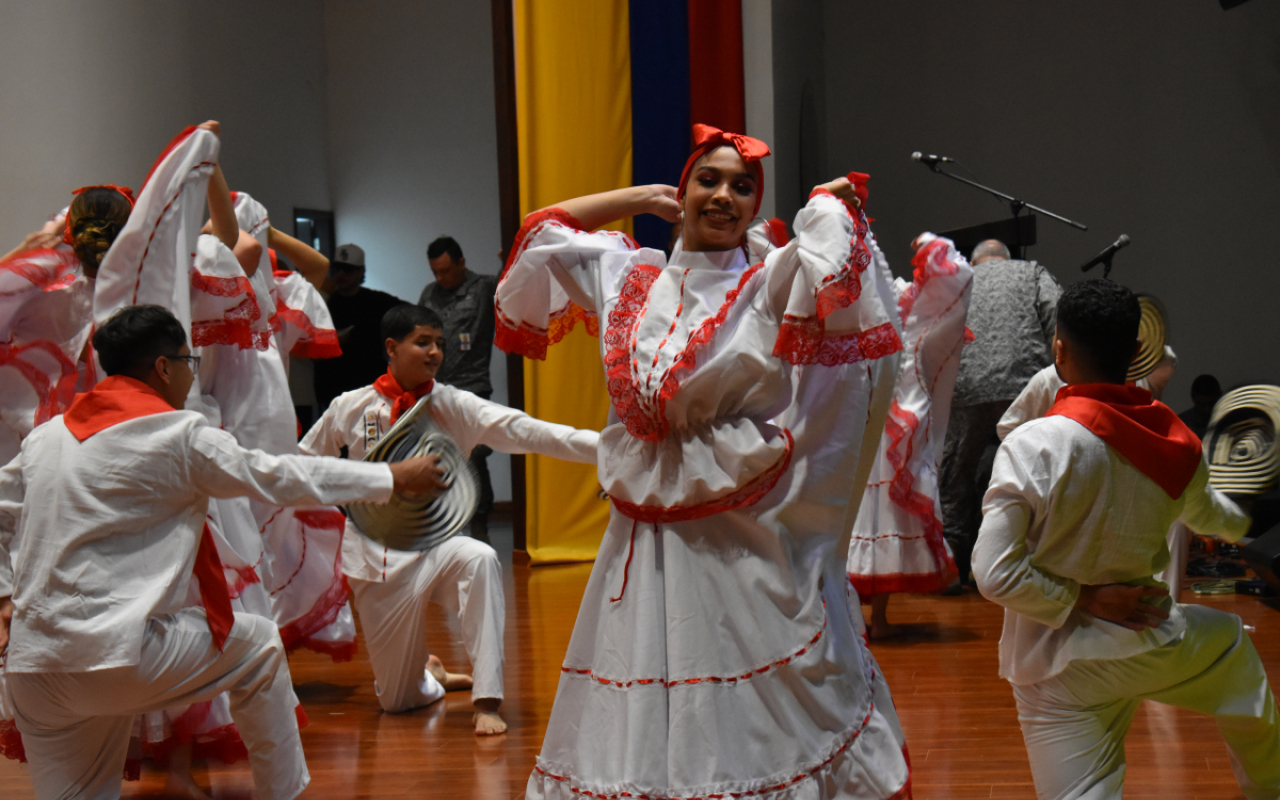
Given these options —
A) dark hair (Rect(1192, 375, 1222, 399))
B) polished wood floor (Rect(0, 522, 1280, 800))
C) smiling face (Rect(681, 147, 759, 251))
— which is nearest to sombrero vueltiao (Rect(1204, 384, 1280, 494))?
polished wood floor (Rect(0, 522, 1280, 800))

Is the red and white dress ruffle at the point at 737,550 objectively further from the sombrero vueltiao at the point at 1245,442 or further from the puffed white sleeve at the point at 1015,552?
the sombrero vueltiao at the point at 1245,442

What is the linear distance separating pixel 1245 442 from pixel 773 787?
1406 mm

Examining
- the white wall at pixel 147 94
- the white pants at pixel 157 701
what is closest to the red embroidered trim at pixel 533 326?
the white pants at pixel 157 701

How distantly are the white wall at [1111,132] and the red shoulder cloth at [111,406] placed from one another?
16.9 feet

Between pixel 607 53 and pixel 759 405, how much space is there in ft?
16.8

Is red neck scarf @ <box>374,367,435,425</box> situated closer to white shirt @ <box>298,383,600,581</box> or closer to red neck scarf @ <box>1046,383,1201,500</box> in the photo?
white shirt @ <box>298,383,600,581</box>

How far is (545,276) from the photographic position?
2635 mm

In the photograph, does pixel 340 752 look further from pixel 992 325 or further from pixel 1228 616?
pixel 992 325

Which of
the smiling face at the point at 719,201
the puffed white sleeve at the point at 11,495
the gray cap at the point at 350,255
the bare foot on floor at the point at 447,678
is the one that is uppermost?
the smiling face at the point at 719,201

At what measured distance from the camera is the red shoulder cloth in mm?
2566

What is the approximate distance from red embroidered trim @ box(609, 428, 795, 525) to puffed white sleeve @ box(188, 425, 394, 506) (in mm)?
763

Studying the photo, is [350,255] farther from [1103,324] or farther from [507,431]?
[1103,324]

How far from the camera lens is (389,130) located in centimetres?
945

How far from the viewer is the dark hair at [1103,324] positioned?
226 cm
